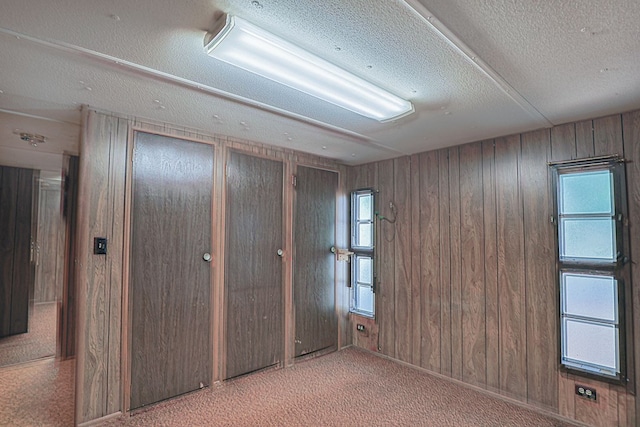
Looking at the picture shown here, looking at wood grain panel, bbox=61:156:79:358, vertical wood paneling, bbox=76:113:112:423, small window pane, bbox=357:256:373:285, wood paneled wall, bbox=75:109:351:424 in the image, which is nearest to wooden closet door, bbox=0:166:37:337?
wood grain panel, bbox=61:156:79:358

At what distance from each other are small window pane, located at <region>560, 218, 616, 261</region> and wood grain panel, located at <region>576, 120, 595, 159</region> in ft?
1.67

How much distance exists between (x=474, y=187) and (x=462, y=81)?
1474mm

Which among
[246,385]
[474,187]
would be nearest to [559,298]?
[474,187]

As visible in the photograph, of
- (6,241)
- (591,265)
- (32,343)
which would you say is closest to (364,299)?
(591,265)

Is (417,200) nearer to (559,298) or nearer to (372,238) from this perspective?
(372,238)

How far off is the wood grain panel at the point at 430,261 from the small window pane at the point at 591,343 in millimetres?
1064

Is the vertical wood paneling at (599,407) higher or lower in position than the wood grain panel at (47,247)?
lower

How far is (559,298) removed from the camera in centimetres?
253

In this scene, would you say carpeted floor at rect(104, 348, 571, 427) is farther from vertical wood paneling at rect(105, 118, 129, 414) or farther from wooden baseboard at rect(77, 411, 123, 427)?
vertical wood paneling at rect(105, 118, 129, 414)

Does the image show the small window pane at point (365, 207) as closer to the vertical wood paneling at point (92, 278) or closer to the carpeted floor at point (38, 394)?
the vertical wood paneling at point (92, 278)

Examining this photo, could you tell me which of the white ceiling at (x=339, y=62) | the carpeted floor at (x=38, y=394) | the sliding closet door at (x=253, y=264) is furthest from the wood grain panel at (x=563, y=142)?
the carpeted floor at (x=38, y=394)

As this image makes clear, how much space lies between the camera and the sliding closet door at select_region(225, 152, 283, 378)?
120 inches

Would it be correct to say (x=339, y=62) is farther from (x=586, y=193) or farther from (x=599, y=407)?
(x=599, y=407)

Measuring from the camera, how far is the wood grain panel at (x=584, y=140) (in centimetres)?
244
